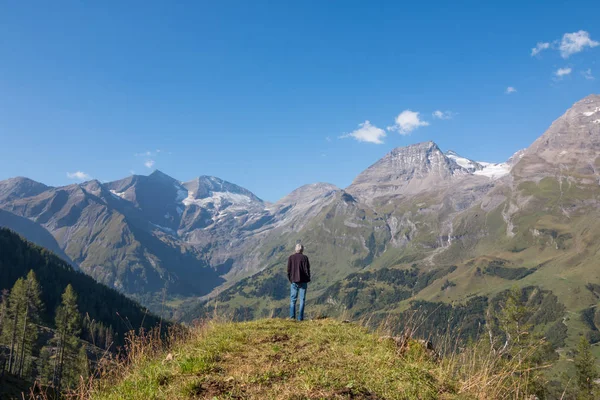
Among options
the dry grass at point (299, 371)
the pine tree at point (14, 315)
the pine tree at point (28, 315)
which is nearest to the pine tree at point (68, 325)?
the pine tree at point (28, 315)

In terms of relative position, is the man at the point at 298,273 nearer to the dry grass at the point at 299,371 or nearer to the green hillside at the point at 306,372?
the dry grass at the point at 299,371

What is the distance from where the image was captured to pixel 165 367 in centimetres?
991

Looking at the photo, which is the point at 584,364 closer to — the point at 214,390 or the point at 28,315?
the point at 214,390

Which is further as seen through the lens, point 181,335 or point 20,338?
point 20,338

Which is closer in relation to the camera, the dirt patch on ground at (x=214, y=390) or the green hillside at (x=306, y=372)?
the dirt patch on ground at (x=214, y=390)

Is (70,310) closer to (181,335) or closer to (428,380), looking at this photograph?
(181,335)

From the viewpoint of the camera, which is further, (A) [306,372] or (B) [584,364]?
(B) [584,364]

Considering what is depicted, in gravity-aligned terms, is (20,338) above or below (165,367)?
below

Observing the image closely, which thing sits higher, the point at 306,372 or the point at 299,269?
the point at 299,269

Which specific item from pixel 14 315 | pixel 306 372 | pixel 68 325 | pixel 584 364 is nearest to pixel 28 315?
pixel 14 315

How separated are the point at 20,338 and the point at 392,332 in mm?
92610

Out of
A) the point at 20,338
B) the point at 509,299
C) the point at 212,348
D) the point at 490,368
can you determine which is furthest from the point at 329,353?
the point at 20,338

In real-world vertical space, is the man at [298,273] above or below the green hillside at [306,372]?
above

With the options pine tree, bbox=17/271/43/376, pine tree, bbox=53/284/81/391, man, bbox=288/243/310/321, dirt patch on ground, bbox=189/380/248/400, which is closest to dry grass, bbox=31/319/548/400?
dirt patch on ground, bbox=189/380/248/400
